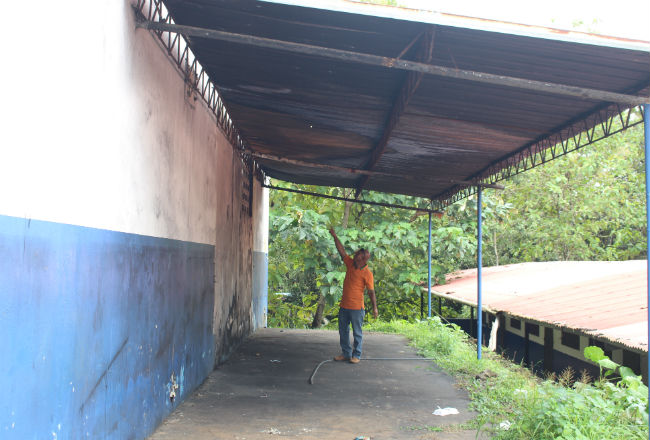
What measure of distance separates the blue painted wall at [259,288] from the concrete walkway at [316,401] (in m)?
3.02

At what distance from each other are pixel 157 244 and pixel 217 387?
2681 mm

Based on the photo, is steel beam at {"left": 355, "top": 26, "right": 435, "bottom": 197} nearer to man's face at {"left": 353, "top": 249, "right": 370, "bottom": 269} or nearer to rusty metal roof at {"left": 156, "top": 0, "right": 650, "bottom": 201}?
rusty metal roof at {"left": 156, "top": 0, "right": 650, "bottom": 201}

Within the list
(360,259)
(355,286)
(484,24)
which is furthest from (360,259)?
(484,24)

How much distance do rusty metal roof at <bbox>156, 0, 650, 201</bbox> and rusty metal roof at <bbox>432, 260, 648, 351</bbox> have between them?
2510mm

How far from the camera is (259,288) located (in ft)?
43.9

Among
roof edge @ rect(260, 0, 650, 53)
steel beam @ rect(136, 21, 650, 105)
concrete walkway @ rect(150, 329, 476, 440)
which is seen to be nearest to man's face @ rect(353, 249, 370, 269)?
concrete walkway @ rect(150, 329, 476, 440)

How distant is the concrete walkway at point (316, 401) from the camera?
5.16 metres

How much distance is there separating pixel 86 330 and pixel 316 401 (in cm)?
351

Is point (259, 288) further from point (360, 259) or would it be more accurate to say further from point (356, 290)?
point (360, 259)

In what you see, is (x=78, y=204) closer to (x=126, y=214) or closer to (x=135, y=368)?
(x=126, y=214)

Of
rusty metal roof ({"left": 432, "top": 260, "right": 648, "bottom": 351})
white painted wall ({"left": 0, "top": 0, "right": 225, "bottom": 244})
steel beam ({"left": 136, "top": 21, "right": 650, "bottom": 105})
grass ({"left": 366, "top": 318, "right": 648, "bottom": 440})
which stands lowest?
grass ({"left": 366, "top": 318, "right": 648, "bottom": 440})

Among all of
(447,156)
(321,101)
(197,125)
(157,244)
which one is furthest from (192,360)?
(447,156)

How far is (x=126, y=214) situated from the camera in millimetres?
4078

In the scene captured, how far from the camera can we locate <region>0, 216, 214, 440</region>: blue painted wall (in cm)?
259
